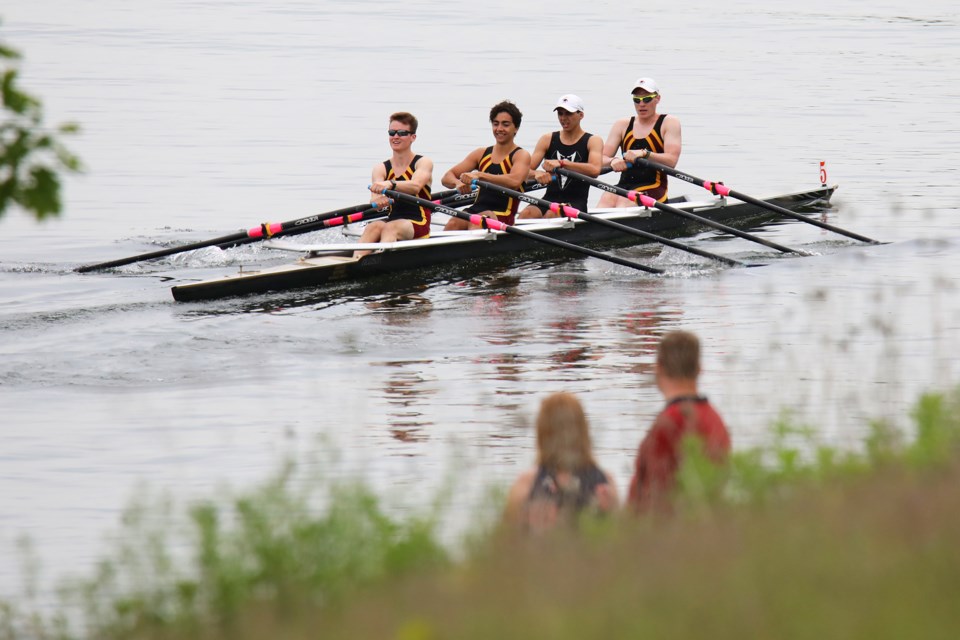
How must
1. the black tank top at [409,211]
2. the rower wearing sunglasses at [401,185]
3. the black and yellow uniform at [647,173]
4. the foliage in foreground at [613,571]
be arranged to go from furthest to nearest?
the black and yellow uniform at [647,173]
the black tank top at [409,211]
the rower wearing sunglasses at [401,185]
the foliage in foreground at [613,571]

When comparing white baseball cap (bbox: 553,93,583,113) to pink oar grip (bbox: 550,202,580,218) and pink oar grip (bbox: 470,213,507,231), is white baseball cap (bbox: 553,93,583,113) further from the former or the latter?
pink oar grip (bbox: 470,213,507,231)

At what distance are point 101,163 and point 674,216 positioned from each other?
14.4m

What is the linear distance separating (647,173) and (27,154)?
1381 centimetres

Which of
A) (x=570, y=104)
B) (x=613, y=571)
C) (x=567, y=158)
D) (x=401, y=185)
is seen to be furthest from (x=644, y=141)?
(x=613, y=571)

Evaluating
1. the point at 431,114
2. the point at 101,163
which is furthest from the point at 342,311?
the point at 431,114

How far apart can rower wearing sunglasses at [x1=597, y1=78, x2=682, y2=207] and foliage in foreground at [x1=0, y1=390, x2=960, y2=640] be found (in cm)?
1214

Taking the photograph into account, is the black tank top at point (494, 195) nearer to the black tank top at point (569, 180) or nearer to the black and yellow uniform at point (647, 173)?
the black tank top at point (569, 180)

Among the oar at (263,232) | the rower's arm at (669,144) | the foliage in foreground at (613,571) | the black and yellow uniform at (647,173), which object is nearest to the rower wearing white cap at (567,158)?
the rower's arm at (669,144)

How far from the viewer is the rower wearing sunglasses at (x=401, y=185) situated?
14.9 m

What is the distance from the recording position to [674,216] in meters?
18.3

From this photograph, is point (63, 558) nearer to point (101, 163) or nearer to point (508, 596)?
point (508, 596)

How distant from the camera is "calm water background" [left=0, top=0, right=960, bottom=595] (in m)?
9.37

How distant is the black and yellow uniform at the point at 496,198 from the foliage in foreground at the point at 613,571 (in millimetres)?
10315

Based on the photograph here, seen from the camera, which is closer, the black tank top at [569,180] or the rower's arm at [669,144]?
the black tank top at [569,180]
